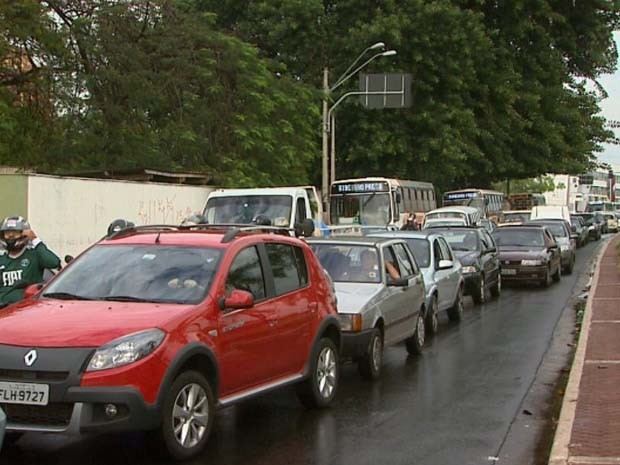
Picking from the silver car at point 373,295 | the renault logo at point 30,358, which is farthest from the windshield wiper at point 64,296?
the silver car at point 373,295

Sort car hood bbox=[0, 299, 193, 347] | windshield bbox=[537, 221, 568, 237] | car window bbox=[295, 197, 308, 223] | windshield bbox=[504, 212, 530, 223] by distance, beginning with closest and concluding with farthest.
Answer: car hood bbox=[0, 299, 193, 347] → car window bbox=[295, 197, 308, 223] → windshield bbox=[537, 221, 568, 237] → windshield bbox=[504, 212, 530, 223]

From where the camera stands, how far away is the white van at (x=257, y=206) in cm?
1861

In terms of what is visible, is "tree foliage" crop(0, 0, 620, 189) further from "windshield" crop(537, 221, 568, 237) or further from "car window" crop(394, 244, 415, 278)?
"car window" crop(394, 244, 415, 278)

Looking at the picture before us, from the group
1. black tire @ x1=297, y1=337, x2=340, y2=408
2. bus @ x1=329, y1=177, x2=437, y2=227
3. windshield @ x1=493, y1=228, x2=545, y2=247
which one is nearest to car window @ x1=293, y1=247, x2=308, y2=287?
black tire @ x1=297, y1=337, x2=340, y2=408

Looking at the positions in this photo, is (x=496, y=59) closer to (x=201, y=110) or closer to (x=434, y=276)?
(x=201, y=110)

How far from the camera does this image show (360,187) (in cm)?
3281

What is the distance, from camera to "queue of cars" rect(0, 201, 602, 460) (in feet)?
19.8

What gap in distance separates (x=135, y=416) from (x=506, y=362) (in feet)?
21.8

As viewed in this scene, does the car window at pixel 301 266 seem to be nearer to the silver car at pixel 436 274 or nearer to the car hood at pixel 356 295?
the car hood at pixel 356 295

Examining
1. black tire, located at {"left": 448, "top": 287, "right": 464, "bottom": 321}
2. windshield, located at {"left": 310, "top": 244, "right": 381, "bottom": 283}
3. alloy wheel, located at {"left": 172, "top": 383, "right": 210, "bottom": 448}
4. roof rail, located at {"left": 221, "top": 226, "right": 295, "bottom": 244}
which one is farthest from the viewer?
black tire, located at {"left": 448, "top": 287, "right": 464, "bottom": 321}

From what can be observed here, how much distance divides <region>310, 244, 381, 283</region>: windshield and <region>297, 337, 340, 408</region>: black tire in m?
2.19

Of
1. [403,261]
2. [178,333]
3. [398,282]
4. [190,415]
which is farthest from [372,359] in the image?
[178,333]

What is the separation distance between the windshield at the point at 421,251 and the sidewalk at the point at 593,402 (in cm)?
269

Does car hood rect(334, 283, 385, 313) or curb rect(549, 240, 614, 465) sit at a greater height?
car hood rect(334, 283, 385, 313)
